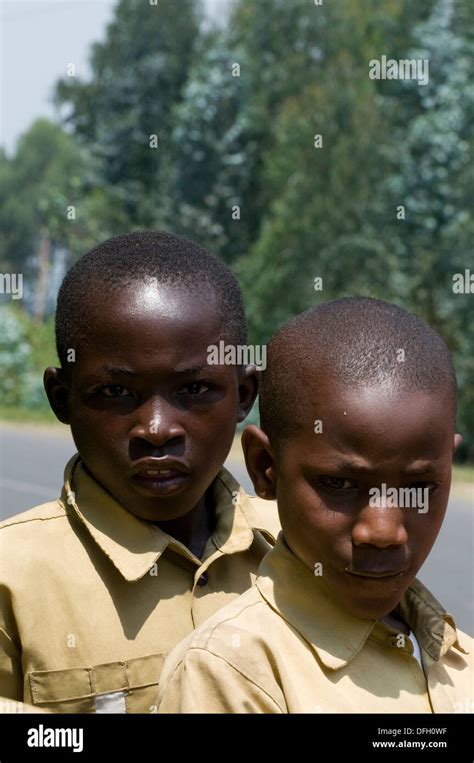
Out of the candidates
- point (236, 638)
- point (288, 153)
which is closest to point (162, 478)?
point (236, 638)

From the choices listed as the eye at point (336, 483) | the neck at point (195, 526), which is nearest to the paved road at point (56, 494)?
the neck at point (195, 526)

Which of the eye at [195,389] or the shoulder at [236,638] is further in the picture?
the eye at [195,389]

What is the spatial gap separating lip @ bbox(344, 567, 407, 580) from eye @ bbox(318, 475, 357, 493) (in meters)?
0.12

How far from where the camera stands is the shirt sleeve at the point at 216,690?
167 cm

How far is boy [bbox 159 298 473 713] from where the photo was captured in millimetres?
1708

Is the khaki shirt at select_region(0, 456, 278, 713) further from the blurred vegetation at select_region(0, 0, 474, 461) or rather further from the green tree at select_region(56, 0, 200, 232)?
the green tree at select_region(56, 0, 200, 232)

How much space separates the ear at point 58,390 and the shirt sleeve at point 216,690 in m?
0.74

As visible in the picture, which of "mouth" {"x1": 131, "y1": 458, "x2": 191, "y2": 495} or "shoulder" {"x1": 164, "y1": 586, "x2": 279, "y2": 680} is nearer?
"shoulder" {"x1": 164, "y1": 586, "x2": 279, "y2": 680}

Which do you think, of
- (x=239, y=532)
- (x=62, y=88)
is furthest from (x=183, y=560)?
(x=62, y=88)
